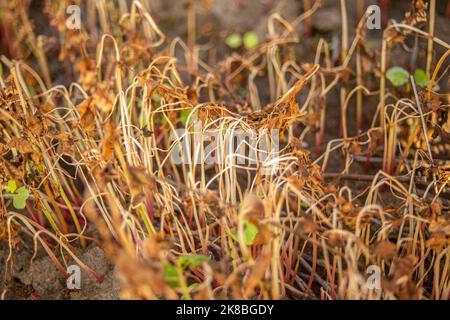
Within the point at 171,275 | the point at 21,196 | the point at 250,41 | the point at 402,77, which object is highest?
the point at 250,41

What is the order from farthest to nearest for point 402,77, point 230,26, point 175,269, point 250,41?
1. point 230,26
2. point 250,41
3. point 402,77
4. point 175,269

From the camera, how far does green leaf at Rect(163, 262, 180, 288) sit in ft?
3.34

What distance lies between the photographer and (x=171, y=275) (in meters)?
1.04

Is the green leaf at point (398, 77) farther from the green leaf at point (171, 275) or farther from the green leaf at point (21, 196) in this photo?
the green leaf at point (21, 196)

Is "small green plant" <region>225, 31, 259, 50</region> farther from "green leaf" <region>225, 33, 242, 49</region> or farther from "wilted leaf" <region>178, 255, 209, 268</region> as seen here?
"wilted leaf" <region>178, 255, 209, 268</region>

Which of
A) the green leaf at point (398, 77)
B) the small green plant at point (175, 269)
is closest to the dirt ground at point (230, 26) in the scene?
the green leaf at point (398, 77)

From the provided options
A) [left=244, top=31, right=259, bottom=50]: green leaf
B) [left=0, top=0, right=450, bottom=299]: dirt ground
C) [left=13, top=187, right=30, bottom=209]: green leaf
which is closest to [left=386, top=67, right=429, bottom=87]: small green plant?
[left=0, top=0, right=450, bottom=299]: dirt ground

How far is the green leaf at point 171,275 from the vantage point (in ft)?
3.34

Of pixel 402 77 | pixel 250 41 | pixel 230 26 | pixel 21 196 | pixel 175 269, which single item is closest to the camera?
pixel 175 269

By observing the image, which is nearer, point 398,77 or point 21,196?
point 21,196

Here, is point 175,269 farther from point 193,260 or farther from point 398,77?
point 398,77

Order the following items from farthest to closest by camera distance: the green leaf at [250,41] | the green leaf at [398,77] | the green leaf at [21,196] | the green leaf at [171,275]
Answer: the green leaf at [250,41] < the green leaf at [398,77] < the green leaf at [21,196] < the green leaf at [171,275]

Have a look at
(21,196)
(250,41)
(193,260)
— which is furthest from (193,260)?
(250,41)
